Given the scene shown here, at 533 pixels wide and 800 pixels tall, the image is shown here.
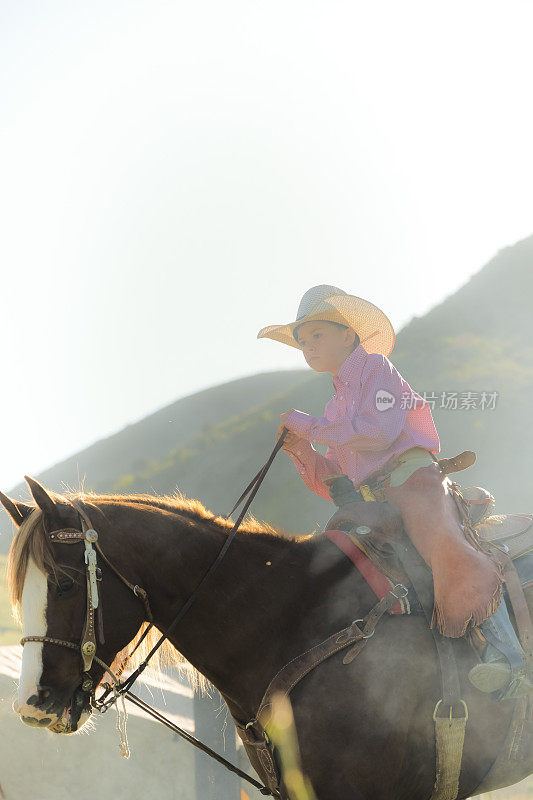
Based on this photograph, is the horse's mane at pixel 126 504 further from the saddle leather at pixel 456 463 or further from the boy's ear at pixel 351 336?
the boy's ear at pixel 351 336

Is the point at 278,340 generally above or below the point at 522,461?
above

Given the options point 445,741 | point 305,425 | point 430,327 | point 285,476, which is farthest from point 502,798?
point 430,327

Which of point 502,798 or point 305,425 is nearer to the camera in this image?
point 305,425

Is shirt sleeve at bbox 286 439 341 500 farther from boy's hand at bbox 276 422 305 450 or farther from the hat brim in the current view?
the hat brim

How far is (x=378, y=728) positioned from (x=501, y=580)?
3.65ft

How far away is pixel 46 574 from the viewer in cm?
323

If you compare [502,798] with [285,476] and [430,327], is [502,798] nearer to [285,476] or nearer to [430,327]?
[285,476]

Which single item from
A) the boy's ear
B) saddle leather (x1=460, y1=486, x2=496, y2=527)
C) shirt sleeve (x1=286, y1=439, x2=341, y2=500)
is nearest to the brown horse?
shirt sleeve (x1=286, y1=439, x2=341, y2=500)

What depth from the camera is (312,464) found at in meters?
4.57

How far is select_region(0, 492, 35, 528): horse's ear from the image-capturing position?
3.37m

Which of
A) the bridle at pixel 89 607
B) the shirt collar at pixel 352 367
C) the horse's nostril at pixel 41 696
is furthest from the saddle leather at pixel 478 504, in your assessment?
the horse's nostril at pixel 41 696

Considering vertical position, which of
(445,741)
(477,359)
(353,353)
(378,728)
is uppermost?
(353,353)

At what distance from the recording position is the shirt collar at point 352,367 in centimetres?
418

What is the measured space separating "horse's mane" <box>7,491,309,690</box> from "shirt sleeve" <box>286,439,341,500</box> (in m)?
0.66
